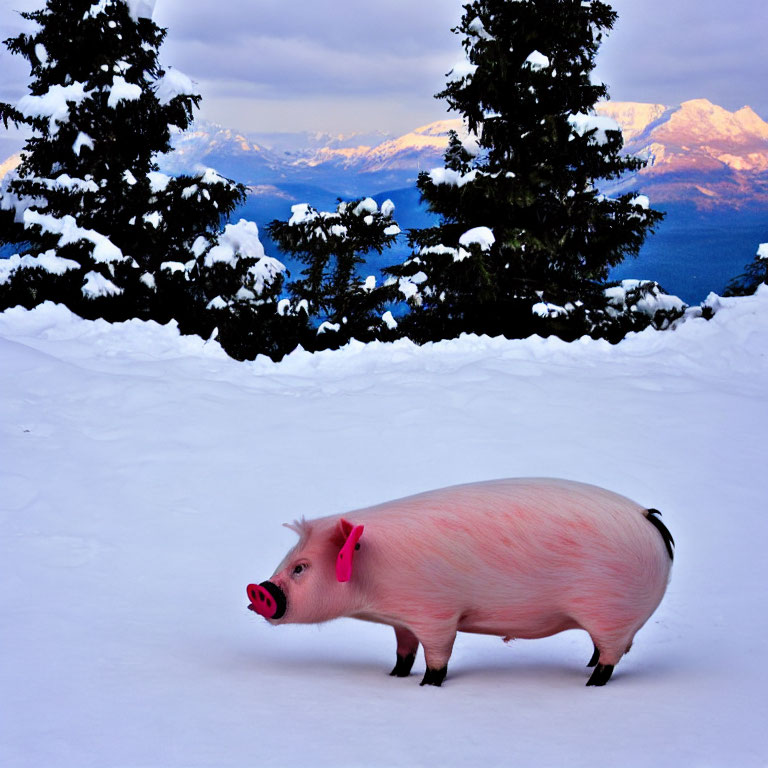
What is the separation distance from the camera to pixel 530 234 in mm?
16766

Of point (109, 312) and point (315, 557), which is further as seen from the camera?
point (109, 312)

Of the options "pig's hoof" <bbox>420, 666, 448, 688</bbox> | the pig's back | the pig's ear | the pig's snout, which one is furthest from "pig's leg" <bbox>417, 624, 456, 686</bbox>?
the pig's snout

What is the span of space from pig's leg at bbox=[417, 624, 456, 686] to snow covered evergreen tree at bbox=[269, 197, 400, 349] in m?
15.5

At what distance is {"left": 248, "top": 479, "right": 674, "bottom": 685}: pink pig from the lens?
10.6 feet

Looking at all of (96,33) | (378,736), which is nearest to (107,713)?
(378,736)

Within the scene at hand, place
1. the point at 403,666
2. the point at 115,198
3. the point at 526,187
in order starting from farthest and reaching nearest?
the point at 115,198 → the point at 526,187 → the point at 403,666

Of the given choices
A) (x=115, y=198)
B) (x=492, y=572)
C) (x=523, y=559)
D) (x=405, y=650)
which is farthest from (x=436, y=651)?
(x=115, y=198)

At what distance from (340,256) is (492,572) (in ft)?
54.9

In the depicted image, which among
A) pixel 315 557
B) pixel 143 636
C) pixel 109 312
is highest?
pixel 109 312

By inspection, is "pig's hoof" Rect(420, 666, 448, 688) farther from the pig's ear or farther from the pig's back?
the pig's ear

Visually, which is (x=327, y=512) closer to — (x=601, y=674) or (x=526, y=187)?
(x=601, y=674)

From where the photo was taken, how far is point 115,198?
17.7 m

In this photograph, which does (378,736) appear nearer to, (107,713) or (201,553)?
(107,713)

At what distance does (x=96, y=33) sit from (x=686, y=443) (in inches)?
641
